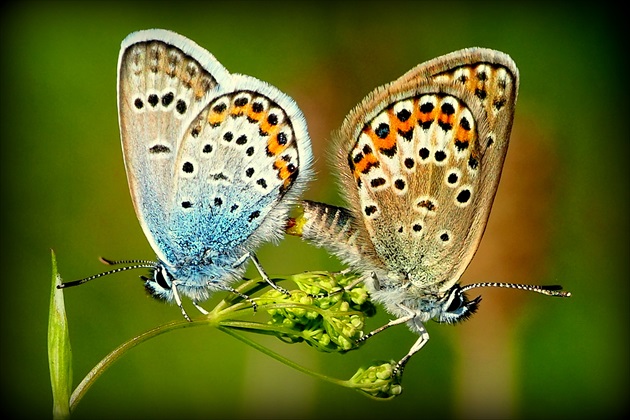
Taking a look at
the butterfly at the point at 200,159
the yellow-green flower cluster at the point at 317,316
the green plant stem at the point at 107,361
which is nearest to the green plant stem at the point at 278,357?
the yellow-green flower cluster at the point at 317,316

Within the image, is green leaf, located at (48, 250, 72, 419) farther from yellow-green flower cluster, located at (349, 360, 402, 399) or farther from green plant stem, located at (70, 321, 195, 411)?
yellow-green flower cluster, located at (349, 360, 402, 399)

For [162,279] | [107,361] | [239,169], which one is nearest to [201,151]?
[239,169]

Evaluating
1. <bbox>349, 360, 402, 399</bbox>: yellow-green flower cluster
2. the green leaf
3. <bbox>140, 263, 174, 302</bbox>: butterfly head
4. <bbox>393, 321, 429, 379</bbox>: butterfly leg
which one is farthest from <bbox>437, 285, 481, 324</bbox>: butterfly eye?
the green leaf

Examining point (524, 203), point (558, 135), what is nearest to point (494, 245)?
point (524, 203)

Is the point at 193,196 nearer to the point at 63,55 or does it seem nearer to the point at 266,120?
the point at 266,120

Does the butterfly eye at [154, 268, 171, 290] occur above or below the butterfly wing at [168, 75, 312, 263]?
below

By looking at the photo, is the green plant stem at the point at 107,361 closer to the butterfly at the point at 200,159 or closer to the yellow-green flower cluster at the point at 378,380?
the butterfly at the point at 200,159

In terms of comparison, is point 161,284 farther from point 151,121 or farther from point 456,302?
point 456,302
